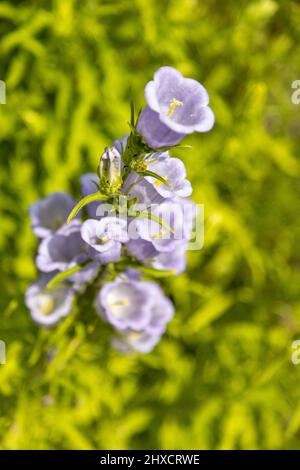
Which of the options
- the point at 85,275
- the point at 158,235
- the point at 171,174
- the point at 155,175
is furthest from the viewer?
the point at 85,275

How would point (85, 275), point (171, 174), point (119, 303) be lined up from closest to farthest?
point (171, 174), point (85, 275), point (119, 303)

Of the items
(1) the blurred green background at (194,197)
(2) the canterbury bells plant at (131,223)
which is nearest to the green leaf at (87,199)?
(2) the canterbury bells plant at (131,223)

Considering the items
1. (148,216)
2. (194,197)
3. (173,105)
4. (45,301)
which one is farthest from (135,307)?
(194,197)

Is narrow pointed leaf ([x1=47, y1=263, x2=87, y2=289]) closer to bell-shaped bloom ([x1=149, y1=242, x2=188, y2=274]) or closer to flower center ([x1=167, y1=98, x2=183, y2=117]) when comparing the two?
bell-shaped bloom ([x1=149, y1=242, x2=188, y2=274])

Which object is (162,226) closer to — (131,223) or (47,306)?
(131,223)

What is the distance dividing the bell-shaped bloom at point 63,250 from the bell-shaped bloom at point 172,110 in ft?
1.82

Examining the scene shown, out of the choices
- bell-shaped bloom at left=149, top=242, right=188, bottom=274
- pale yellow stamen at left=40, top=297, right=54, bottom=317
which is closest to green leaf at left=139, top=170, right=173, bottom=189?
bell-shaped bloom at left=149, top=242, right=188, bottom=274

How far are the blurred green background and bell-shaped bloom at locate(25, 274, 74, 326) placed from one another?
0.78 feet

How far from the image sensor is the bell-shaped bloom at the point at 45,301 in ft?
7.15

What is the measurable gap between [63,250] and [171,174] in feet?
2.06

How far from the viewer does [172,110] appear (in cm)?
161

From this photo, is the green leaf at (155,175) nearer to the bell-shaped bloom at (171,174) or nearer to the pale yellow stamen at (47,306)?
the bell-shaped bloom at (171,174)

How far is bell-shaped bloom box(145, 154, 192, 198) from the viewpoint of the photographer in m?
1.61
